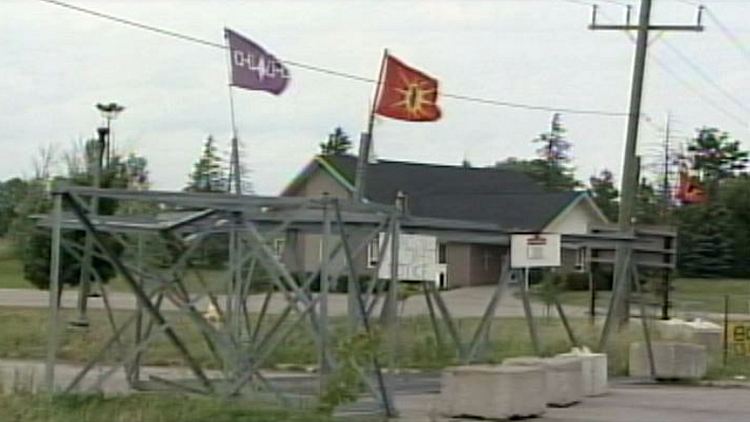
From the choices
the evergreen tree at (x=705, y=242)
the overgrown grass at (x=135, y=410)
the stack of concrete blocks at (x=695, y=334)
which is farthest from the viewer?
the evergreen tree at (x=705, y=242)

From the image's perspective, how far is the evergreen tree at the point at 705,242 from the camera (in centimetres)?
8462

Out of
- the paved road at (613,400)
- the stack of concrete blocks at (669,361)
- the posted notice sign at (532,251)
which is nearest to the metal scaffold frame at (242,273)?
the paved road at (613,400)

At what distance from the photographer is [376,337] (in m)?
17.4

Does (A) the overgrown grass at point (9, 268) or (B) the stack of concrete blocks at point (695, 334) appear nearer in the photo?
(B) the stack of concrete blocks at point (695, 334)

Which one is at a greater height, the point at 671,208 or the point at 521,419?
the point at 671,208

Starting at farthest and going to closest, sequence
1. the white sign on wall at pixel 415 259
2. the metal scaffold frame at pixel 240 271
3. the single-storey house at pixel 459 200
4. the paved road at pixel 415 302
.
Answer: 1. the single-storey house at pixel 459 200
2. the paved road at pixel 415 302
3. the white sign on wall at pixel 415 259
4. the metal scaffold frame at pixel 240 271

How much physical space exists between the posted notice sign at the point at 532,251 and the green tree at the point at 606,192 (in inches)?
2748

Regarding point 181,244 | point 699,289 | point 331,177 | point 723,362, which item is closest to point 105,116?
point 723,362

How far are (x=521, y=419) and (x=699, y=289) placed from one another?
59003 millimetres

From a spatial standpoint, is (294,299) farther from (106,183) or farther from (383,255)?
(106,183)

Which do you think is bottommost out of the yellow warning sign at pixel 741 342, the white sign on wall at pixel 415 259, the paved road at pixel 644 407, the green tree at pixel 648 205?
the paved road at pixel 644 407

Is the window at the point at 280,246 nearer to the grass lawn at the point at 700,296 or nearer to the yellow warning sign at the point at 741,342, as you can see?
the yellow warning sign at the point at 741,342

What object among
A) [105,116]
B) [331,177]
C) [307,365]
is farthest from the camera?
[331,177]

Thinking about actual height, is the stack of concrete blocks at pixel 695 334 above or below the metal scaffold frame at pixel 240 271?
below
